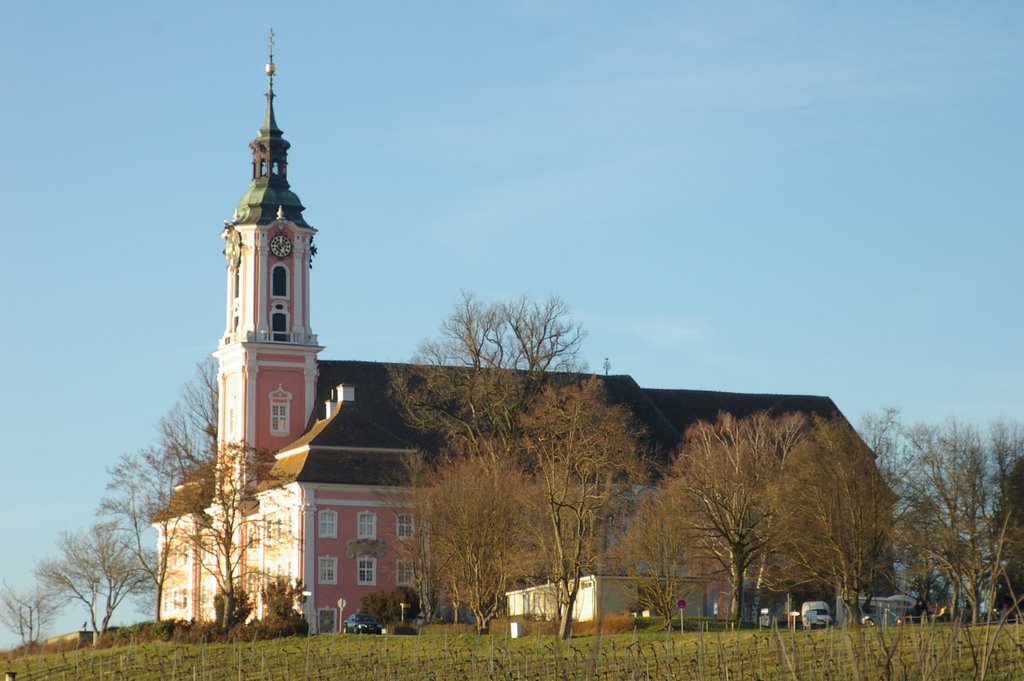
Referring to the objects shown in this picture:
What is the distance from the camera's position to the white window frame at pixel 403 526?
74119 mm

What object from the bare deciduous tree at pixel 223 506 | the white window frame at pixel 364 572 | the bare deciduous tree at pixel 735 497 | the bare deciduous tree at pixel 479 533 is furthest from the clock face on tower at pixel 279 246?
the bare deciduous tree at pixel 735 497

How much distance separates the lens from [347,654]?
42281mm

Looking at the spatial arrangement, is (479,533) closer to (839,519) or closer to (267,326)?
(839,519)

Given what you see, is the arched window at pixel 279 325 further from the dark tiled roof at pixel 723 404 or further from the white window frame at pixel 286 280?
the dark tiled roof at pixel 723 404

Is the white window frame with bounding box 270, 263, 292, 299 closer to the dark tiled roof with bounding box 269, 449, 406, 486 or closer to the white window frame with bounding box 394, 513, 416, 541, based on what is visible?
the dark tiled roof with bounding box 269, 449, 406, 486

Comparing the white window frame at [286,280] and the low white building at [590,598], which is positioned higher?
the white window frame at [286,280]

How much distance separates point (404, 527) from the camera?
7700 centimetres

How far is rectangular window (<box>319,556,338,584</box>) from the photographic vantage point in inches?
3049

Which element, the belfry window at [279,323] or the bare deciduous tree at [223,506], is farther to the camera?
the belfry window at [279,323]

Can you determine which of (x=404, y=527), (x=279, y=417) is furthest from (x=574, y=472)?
(x=279, y=417)

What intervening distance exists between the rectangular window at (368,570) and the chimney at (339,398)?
7.77 m

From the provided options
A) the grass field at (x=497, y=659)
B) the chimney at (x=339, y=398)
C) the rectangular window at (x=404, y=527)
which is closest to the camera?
the grass field at (x=497, y=659)

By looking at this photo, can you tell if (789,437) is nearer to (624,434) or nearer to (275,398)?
(624,434)

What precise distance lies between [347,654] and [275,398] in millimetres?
42117
